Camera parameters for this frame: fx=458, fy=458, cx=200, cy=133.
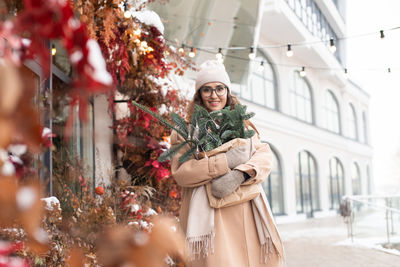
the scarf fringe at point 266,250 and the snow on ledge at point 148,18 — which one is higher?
the snow on ledge at point 148,18

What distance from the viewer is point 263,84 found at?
1662cm

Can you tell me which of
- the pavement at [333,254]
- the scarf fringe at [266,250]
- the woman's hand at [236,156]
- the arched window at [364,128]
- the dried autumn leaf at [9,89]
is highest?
the arched window at [364,128]

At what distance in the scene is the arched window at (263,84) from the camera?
52.6 ft

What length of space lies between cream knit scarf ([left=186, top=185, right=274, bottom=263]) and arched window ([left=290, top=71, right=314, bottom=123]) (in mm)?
16351

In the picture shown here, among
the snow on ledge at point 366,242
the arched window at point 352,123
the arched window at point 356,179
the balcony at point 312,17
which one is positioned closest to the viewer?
the snow on ledge at point 366,242

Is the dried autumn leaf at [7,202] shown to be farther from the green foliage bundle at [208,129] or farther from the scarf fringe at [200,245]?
the scarf fringe at [200,245]

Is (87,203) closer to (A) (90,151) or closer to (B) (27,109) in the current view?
(A) (90,151)

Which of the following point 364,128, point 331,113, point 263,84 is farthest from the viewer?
point 364,128

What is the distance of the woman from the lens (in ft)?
7.73

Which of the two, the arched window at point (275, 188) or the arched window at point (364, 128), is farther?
the arched window at point (364, 128)

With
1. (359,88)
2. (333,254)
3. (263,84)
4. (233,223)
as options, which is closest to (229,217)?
(233,223)

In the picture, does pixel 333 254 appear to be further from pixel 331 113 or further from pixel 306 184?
pixel 331 113

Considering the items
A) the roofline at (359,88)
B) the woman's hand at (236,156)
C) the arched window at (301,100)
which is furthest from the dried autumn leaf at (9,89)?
the roofline at (359,88)

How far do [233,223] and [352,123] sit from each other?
85.2 feet
